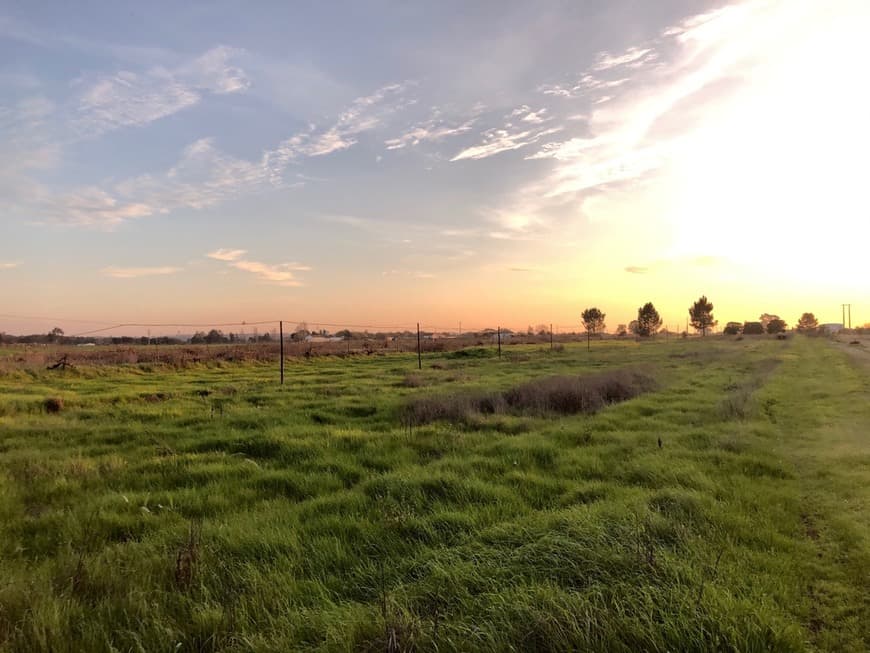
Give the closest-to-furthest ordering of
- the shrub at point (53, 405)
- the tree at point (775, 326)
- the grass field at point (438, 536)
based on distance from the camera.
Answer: the grass field at point (438, 536) < the shrub at point (53, 405) < the tree at point (775, 326)

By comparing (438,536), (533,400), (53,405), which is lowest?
(438,536)

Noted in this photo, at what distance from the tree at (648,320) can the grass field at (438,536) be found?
105 metres

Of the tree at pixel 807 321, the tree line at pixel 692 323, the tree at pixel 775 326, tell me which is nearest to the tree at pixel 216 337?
the tree line at pixel 692 323

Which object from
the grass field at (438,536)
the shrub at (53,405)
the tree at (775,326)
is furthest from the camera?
the tree at (775,326)

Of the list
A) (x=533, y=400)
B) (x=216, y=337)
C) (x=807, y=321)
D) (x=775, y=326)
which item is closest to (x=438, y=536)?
(x=533, y=400)

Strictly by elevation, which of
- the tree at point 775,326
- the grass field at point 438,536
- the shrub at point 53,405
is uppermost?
the tree at point 775,326

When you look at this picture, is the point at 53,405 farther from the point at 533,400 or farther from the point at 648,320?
the point at 648,320

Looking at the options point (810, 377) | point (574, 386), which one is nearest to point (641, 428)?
point (574, 386)

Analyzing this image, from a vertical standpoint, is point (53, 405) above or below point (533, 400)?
above

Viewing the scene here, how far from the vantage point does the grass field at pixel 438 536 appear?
3393 mm

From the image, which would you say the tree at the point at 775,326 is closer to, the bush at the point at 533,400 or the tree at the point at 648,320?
the tree at the point at 648,320

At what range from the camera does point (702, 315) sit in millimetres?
108188

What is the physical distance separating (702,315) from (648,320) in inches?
473

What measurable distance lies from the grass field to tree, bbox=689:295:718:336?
359ft
